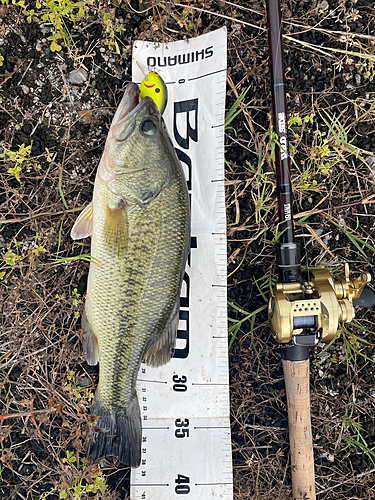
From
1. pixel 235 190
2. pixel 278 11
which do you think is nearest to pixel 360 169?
pixel 235 190

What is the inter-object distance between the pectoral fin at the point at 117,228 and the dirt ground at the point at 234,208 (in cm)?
60

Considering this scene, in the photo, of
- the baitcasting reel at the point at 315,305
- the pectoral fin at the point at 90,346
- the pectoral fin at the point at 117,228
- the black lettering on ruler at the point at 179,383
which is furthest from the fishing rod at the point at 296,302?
the pectoral fin at the point at 90,346

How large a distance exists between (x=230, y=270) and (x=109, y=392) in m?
1.12

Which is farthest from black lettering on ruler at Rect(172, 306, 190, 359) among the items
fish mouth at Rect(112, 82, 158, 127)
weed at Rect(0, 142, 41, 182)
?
weed at Rect(0, 142, 41, 182)

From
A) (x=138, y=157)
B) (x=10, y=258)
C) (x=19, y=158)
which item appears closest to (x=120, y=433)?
(x=10, y=258)

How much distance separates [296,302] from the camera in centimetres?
192

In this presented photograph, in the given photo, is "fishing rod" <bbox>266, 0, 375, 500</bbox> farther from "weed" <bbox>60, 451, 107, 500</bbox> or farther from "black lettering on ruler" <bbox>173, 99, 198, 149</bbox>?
"weed" <bbox>60, 451, 107, 500</bbox>

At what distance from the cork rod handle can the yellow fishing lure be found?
5.99 feet

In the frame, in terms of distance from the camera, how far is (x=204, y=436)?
7.36 feet

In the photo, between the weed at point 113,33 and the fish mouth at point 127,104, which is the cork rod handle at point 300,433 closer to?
the fish mouth at point 127,104

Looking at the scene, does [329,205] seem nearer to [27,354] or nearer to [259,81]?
[259,81]

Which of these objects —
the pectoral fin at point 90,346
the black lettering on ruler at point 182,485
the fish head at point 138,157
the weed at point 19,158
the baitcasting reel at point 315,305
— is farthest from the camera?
the weed at point 19,158

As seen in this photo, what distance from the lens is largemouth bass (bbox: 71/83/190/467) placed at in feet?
5.95

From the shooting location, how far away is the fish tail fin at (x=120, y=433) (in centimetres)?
198
